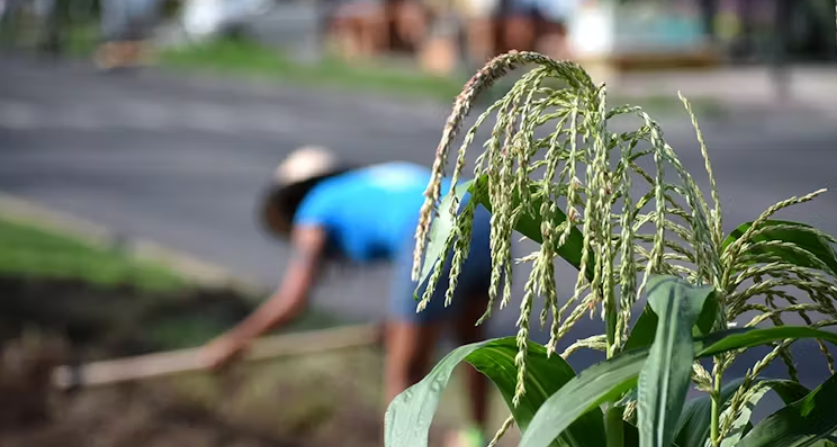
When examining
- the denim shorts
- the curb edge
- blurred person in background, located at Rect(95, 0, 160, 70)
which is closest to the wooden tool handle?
the denim shorts

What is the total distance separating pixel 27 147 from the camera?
18.0 meters

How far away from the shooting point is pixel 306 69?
31.8 m

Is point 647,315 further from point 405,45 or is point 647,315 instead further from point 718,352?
point 405,45

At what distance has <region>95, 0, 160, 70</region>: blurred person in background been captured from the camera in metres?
36.9

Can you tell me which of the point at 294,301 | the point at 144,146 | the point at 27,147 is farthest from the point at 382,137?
the point at 294,301

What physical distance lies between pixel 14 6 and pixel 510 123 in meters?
47.0

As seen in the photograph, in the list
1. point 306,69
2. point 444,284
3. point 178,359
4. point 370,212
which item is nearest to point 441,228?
point 444,284

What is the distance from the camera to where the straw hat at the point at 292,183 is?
17.2 feet

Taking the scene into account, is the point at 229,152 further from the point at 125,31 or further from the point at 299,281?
the point at 125,31

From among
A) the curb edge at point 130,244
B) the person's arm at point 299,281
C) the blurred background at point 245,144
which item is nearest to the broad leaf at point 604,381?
the blurred background at point 245,144

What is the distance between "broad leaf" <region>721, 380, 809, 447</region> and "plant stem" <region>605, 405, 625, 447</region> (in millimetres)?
133

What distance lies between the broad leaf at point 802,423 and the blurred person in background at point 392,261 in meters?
2.85

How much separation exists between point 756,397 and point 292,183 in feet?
13.0

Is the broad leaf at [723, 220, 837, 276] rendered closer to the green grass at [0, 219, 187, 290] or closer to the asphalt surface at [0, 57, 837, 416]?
the asphalt surface at [0, 57, 837, 416]
